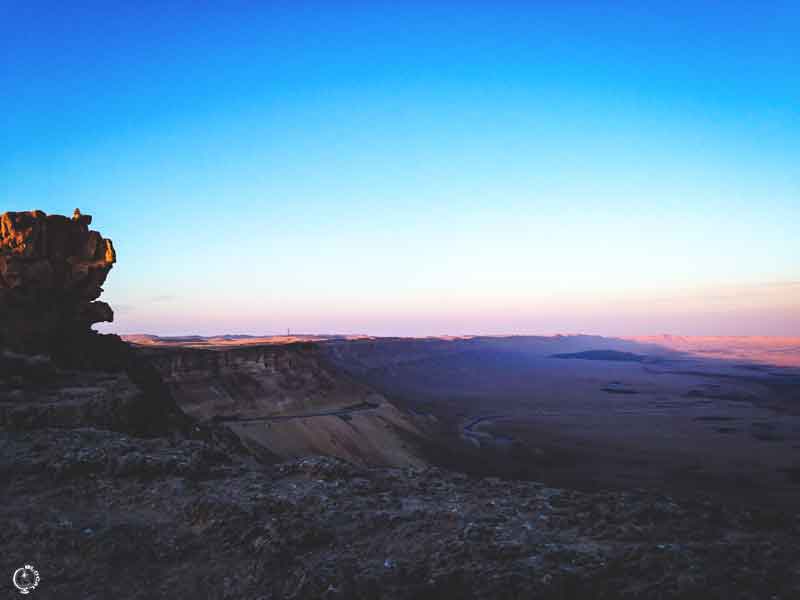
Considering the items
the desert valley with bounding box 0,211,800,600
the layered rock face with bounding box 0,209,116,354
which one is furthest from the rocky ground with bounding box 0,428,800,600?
the layered rock face with bounding box 0,209,116,354

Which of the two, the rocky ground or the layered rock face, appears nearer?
the rocky ground

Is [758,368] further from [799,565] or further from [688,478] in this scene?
[799,565]

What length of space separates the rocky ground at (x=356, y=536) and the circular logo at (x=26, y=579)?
0.41 ft

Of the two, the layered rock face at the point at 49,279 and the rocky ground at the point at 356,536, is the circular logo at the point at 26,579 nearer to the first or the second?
the rocky ground at the point at 356,536

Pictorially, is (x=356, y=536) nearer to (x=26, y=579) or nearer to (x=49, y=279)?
(x=26, y=579)

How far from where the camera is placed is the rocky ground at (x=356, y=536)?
5492 millimetres

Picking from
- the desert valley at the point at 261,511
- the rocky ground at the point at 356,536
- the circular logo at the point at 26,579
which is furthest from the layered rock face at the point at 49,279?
the circular logo at the point at 26,579

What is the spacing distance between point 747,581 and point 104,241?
93.5 ft

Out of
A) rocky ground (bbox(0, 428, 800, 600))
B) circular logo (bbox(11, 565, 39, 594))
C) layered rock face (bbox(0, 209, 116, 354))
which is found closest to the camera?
rocky ground (bbox(0, 428, 800, 600))

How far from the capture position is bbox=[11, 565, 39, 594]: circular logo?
6367 millimetres

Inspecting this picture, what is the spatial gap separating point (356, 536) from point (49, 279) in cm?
2425

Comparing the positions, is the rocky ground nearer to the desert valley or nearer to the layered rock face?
the desert valley

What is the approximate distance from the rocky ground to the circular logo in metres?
0.13

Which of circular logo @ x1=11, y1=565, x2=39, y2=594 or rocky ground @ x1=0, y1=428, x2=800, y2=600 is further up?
rocky ground @ x1=0, y1=428, x2=800, y2=600
